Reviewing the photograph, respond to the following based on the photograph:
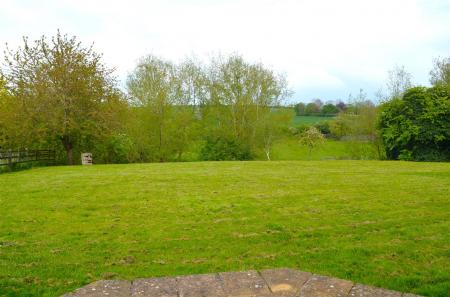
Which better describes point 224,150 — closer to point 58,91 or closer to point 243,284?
point 58,91

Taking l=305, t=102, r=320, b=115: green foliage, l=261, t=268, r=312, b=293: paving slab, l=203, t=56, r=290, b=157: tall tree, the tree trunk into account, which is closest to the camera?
l=261, t=268, r=312, b=293: paving slab

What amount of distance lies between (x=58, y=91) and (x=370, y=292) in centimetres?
1966

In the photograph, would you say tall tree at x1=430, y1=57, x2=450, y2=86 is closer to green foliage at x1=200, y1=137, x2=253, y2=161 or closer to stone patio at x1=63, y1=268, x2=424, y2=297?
green foliage at x1=200, y1=137, x2=253, y2=161

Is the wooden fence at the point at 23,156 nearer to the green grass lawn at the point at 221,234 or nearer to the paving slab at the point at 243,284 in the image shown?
the green grass lawn at the point at 221,234

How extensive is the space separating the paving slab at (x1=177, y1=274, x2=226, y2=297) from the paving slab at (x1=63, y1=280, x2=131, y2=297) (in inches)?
19.3

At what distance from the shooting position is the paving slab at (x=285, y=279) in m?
3.40

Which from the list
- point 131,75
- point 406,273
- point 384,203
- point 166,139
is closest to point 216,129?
point 166,139

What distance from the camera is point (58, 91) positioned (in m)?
19.7

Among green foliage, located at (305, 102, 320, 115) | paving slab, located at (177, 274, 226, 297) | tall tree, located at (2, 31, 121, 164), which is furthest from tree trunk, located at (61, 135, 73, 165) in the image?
green foliage, located at (305, 102, 320, 115)

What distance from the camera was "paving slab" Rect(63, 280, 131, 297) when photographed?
3316 mm

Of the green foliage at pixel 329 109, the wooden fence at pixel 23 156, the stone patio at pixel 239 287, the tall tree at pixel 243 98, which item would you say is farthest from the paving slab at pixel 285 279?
the green foliage at pixel 329 109

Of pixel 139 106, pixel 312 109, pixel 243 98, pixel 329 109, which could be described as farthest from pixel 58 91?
pixel 329 109

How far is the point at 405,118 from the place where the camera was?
25109 mm

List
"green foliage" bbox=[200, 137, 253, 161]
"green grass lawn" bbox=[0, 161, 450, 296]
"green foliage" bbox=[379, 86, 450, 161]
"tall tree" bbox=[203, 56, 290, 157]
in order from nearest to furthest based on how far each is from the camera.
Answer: "green grass lawn" bbox=[0, 161, 450, 296]
"green foliage" bbox=[379, 86, 450, 161]
"green foliage" bbox=[200, 137, 253, 161]
"tall tree" bbox=[203, 56, 290, 157]
